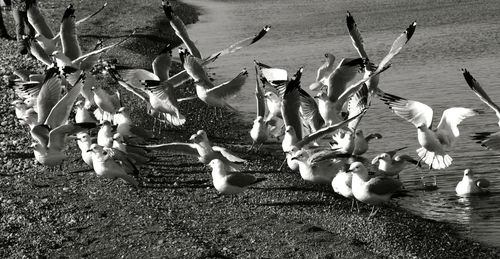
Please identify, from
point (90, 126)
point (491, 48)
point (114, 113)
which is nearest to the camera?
point (90, 126)

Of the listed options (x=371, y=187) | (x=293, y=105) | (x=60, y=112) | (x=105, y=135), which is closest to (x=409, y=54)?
(x=293, y=105)

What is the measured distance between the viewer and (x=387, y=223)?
8055 millimetres

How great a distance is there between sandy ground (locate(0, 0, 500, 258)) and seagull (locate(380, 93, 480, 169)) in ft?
5.42

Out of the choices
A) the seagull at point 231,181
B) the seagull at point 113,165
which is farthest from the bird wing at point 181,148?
the seagull at point 231,181

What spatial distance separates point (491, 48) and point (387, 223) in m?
11.1

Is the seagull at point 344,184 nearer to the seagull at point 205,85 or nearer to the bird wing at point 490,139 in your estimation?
the bird wing at point 490,139

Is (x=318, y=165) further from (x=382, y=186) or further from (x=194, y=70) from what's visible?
(x=194, y=70)

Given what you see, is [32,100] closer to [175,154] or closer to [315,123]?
[175,154]

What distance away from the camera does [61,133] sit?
33.6 feet

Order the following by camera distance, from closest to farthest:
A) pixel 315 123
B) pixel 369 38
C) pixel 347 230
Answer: pixel 347 230 < pixel 315 123 < pixel 369 38

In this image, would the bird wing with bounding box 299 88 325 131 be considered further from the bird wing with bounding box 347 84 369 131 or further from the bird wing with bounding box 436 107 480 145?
the bird wing with bounding box 436 107 480 145

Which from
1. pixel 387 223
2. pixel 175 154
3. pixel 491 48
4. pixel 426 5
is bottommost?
pixel 426 5

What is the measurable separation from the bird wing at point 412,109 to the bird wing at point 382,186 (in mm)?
2477

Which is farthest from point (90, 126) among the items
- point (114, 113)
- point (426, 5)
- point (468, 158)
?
point (426, 5)
